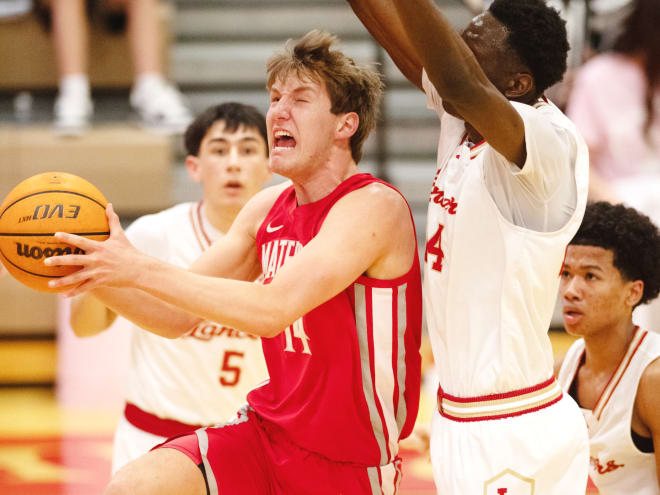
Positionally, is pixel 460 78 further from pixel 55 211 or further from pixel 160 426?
pixel 160 426

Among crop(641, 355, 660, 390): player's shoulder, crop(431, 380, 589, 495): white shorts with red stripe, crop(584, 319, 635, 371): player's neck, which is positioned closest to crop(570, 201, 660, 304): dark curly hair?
crop(584, 319, 635, 371): player's neck

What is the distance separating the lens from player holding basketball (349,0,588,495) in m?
2.66

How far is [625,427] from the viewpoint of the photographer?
3.48 meters

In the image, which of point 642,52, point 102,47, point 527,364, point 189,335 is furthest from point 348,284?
point 102,47

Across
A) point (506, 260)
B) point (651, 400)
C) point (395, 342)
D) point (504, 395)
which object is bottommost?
point (651, 400)

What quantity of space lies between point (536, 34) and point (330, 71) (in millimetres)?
709

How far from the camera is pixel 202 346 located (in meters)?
4.36

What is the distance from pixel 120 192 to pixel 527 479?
541 cm

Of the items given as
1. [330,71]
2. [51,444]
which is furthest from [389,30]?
[51,444]

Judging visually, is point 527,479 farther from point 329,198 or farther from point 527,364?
point 329,198

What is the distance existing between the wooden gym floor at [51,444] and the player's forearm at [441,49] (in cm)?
312

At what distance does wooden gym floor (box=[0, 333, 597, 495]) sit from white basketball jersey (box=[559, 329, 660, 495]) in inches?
64.8

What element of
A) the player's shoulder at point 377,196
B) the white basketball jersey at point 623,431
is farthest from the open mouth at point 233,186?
the white basketball jersey at point 623,431

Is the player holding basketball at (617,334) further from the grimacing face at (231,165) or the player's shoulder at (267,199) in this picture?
the grimacing face at (231,165)
